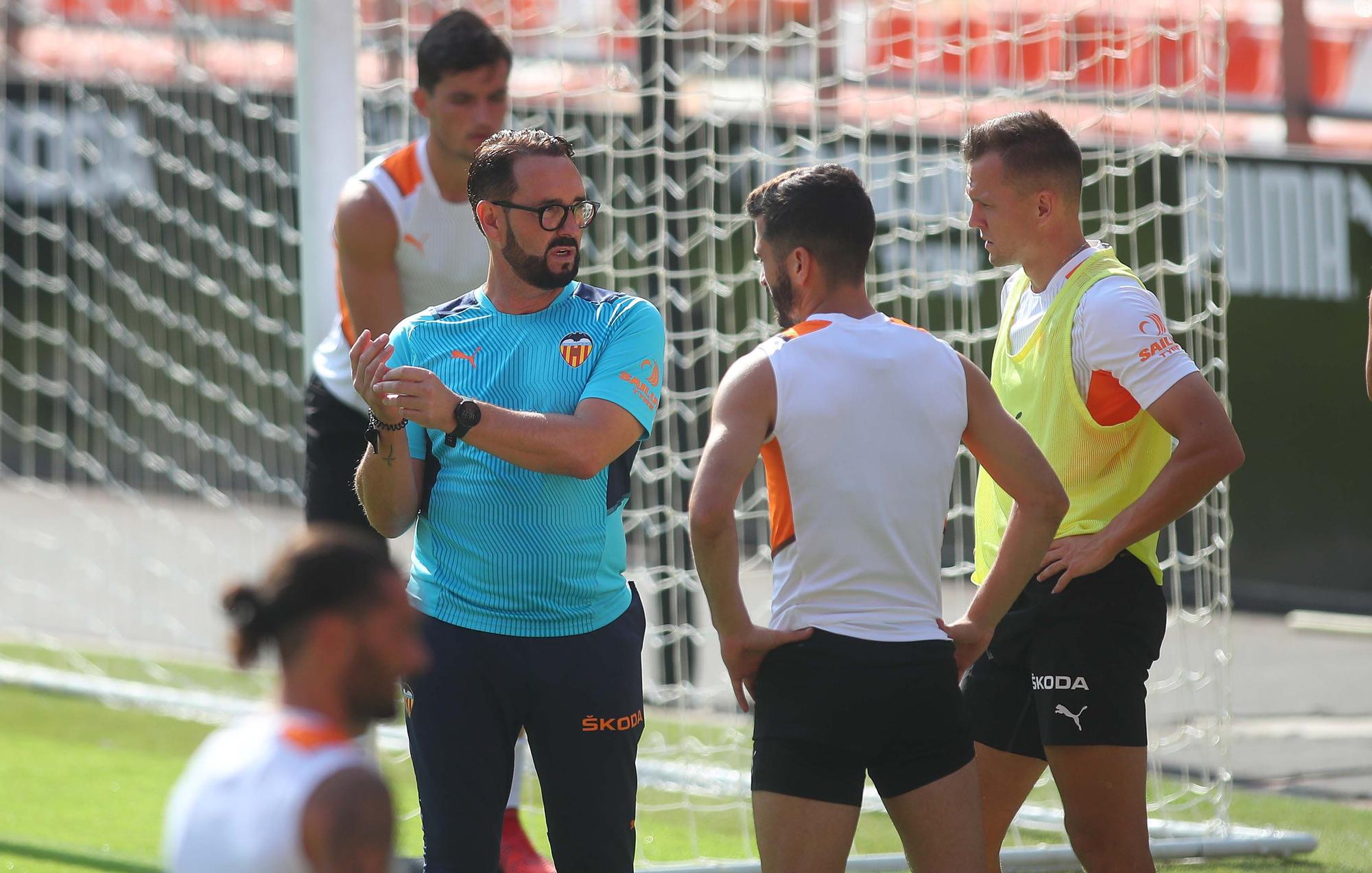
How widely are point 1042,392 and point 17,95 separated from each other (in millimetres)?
9297

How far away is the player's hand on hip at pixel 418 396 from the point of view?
111 inches

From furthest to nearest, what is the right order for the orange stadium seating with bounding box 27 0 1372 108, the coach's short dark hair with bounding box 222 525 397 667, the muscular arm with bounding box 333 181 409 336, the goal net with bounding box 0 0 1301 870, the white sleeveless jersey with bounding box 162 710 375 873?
the orange stadium seating with bounding box 27 0 1372 108
the goal net with bounding box 0 0 1301 870
the muscular arm with bounding box 333 181 409 336
the coach's short dark hair with bounding box 222 525 397 667
the white sleeveless jersey with bounding box 162 710 375 873

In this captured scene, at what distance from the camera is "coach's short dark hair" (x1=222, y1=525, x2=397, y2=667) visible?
6.39ft

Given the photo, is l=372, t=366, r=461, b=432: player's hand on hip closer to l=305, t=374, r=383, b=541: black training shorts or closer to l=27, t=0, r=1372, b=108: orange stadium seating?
l=305, t=374, r=383, b=541: black training shorts

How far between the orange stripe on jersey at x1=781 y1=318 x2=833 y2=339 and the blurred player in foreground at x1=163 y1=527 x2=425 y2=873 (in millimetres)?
977

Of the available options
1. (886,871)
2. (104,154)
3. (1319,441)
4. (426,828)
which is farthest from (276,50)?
(426,828)

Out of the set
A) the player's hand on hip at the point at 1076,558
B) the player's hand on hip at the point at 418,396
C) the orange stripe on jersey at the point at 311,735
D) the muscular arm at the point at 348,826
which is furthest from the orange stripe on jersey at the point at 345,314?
the muscular arm at the point at 348,826

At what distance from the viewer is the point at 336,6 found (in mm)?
4680

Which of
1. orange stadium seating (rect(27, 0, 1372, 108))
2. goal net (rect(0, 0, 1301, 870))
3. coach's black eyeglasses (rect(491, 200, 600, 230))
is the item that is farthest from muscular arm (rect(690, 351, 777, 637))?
orange stadium seating (rect(27, 0, 1372, 108))

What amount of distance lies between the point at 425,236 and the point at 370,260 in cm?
14

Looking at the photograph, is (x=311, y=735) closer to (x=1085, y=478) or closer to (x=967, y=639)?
(x=967, y=639)

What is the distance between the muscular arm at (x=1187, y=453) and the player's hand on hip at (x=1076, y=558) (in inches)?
2.2

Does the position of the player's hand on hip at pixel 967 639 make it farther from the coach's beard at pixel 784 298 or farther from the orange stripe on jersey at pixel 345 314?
the orange stripe on jersey at pixel 345 314

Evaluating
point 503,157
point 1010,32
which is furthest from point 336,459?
point 1010,32
